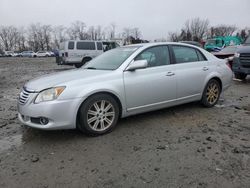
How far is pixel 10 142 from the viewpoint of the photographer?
438 centimetres

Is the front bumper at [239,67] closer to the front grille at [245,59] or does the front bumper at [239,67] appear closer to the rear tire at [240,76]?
the front grille at [245,59]

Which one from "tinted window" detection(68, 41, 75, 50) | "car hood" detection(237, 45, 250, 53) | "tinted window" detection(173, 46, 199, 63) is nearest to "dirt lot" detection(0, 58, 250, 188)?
"tinted window" detection(173, 46, 199, 63)

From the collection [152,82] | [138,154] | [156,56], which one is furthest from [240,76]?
[138,154]

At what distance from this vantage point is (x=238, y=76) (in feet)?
36.6

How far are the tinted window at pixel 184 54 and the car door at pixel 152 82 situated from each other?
251 mm

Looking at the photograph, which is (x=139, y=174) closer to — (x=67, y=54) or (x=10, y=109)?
(x=10, y=109)

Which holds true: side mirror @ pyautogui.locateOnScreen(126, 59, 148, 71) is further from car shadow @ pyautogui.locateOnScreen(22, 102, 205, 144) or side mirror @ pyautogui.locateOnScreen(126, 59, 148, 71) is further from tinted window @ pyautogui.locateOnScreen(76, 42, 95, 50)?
tinted window @ pyautogui.locateOnScreen(76, 42, 95, 50)

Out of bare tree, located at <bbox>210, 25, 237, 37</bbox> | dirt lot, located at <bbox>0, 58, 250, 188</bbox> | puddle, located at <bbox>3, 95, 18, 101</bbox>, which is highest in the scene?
bare tree, located at <bbox>210, 25, 237, 37</bbox>

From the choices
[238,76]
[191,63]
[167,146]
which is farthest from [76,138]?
[238,76]

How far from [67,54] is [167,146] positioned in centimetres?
1414

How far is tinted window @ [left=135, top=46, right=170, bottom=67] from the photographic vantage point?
5137 millimetres

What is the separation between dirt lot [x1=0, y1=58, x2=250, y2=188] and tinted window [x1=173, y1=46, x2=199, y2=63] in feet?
3.89

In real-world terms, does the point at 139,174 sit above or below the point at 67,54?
below

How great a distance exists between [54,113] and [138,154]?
4.55 feet
